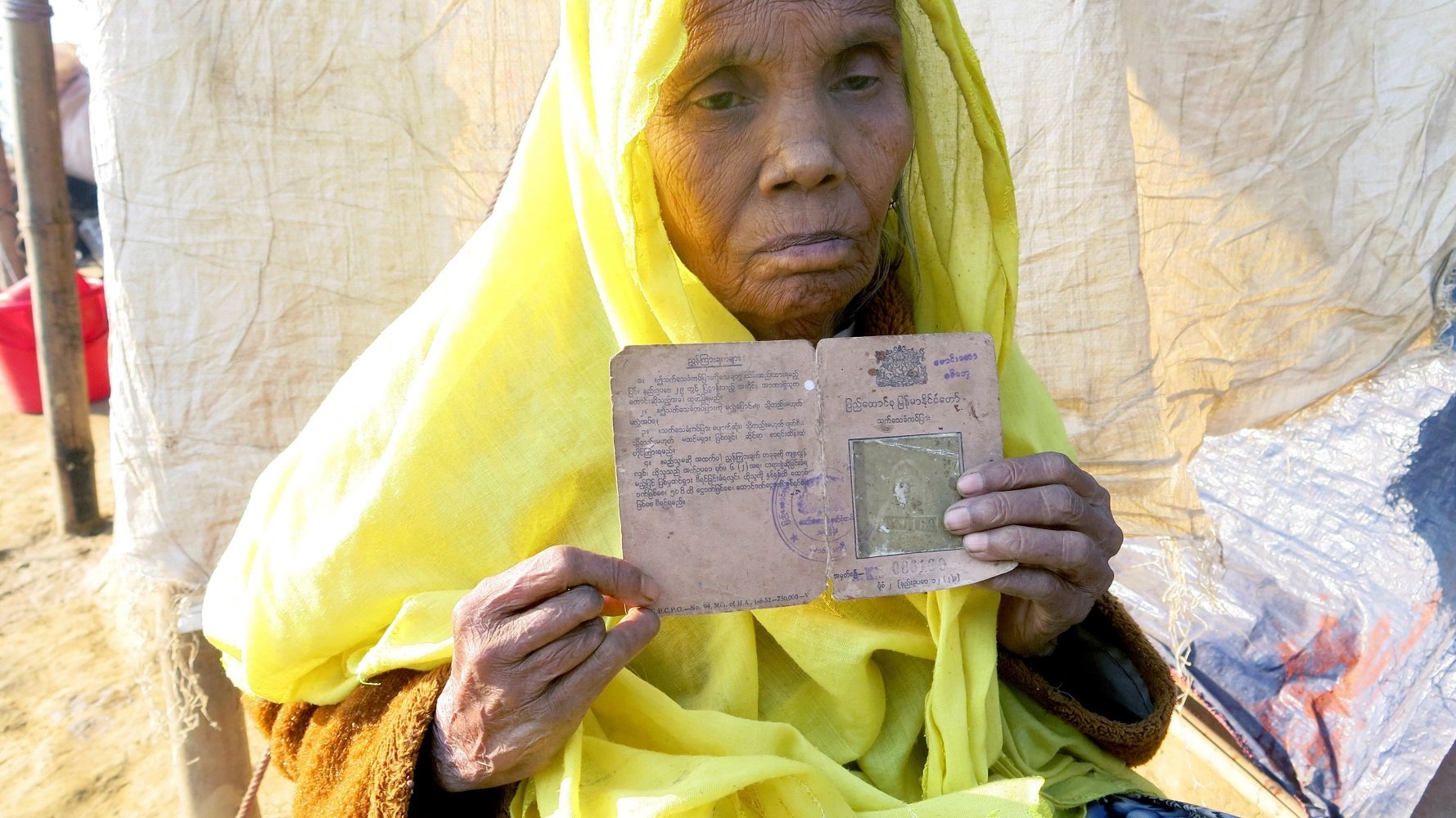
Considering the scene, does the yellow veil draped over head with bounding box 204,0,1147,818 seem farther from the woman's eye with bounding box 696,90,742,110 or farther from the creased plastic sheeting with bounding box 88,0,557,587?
the creased plastic sheeting with bounding box 88,0,557,587

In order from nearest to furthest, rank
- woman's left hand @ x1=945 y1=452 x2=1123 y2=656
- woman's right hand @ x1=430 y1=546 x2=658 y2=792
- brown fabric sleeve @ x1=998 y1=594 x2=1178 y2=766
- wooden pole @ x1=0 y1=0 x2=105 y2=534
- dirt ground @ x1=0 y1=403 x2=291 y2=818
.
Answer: woman's right hand @ x1=430 y1=546 x2=658 y2=792 < woman's left hand @ x1=945 y1=452 x2=1123 y2=656 < brown fabric sleeve @ x1=998 y1=594 x2=1178 y2=766 < dirt ground @ x1=0 y1=403 x2=291 y2=818 < wooden pole @ x1=0 y1=0 x2=105 y2=534

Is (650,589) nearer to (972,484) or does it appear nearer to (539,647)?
(539,647)

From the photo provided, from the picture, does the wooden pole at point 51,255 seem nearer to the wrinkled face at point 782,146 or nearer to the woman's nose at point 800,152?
the wrinkled face at point 782,146

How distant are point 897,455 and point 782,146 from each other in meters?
0.43

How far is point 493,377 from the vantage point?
141 cm

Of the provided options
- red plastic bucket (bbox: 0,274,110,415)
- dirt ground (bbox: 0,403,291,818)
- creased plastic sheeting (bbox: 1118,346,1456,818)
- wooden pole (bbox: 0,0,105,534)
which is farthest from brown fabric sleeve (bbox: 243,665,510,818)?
red plastic bucket (bbox: 0,274,110,415)

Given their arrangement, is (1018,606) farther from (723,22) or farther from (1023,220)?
(1023,220)

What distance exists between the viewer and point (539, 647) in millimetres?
Answer: 1170

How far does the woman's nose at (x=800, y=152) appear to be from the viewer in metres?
1.25

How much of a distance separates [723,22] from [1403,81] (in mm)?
2482

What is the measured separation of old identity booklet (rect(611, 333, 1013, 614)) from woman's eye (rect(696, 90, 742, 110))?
34cm

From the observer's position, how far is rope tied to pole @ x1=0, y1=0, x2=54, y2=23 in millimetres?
3330

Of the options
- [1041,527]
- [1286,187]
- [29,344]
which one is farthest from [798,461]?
[29,344]

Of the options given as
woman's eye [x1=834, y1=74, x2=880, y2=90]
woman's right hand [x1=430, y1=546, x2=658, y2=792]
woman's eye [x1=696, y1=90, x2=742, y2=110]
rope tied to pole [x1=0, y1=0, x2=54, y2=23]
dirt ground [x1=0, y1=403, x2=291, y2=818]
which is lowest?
dirt ground [x1=0, y1=403, x2=291, y2=818]
